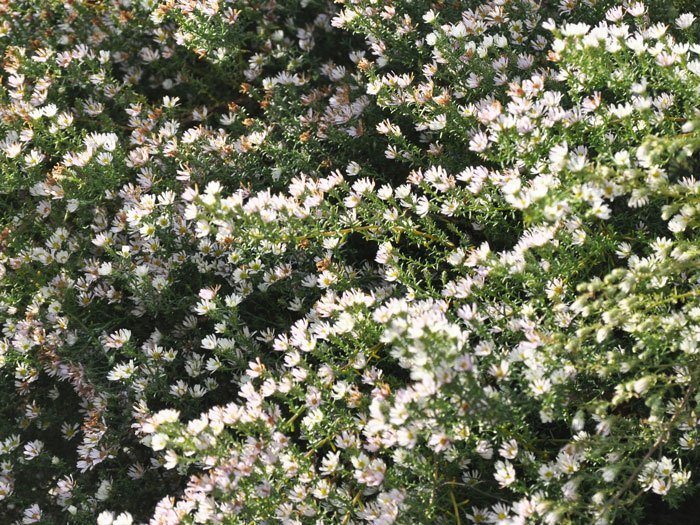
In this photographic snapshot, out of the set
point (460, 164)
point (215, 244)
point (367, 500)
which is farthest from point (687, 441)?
point (215, 244)

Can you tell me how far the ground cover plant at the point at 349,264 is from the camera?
2.42 m

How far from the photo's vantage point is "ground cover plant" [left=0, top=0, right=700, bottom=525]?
95.2 inches

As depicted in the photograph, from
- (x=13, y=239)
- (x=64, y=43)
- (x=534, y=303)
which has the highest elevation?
(x=64, y=43)

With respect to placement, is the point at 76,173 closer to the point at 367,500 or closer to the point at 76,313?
the point at 76,313

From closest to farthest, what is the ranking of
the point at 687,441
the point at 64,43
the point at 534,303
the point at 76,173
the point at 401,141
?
the point at 687,441 < the point at 534,303 < the point at 401,141 < the point at 76,173 < the point at 64,43

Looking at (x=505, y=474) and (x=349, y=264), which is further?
(x=349, y=264)

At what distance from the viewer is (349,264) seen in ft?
10.7

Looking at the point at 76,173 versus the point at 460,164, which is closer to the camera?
the point at 460,164

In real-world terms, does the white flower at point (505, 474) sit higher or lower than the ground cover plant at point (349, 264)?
lower

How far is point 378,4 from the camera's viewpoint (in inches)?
139

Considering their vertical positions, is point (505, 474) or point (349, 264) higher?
point (349, 264)

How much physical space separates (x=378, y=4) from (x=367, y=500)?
203 centimetres

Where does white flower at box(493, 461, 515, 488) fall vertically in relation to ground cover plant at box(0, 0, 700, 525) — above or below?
below

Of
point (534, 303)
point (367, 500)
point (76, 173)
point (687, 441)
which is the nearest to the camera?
point (687, 441)
